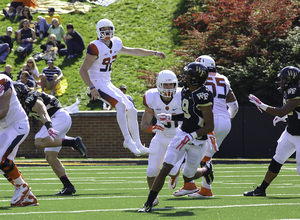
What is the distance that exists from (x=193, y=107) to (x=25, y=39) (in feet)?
53.0

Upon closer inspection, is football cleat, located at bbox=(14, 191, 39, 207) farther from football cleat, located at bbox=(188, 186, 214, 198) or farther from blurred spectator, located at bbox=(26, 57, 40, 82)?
blurred spectator, located at bbox=(26, 57, 40, 82)

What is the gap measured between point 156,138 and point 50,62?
11279mm

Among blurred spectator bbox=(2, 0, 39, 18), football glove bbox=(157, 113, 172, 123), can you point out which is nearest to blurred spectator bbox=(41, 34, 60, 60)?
blurred spectator bbox=(2, 0, 39, 18)

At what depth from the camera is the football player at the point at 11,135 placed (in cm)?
643

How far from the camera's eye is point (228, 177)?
10539mm

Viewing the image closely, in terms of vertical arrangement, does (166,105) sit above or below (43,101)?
above

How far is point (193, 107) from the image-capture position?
610 centimetres

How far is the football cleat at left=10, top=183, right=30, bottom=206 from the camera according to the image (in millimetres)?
6500

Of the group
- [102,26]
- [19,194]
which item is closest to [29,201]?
[19,194]

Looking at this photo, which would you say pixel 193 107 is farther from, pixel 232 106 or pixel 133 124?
pixel 133 124

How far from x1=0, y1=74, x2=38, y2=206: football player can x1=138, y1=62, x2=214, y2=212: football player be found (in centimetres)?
173

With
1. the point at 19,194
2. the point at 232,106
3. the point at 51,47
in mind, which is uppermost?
the point at 51,47

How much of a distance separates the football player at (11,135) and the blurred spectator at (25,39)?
568 inches

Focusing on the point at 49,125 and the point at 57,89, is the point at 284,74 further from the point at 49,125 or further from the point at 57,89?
the point at 57,89
